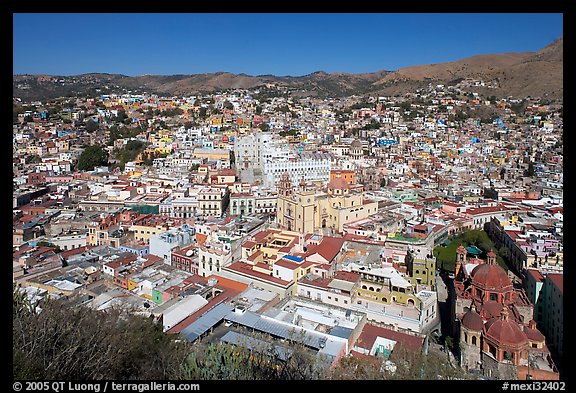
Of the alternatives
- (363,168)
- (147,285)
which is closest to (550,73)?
(363,168)

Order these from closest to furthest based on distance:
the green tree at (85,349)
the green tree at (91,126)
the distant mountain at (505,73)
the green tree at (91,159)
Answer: the green tree at (85,349)
the green tree at (91,159)
the green tree at (91,126)
the distant mountain at (505,73)

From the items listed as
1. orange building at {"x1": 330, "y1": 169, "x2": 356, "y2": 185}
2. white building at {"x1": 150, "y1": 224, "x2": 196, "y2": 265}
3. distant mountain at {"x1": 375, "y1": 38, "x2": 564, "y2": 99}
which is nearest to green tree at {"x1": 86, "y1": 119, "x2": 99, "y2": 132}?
orange building at {"x1": 330, "y1": 169, "x2": 356, "y2": 185}

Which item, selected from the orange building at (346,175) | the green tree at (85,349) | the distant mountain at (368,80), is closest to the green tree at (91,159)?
the orange building at (346,175)

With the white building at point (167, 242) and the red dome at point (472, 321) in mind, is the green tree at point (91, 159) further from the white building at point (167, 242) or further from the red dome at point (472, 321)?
the red dome at point (472, 321)

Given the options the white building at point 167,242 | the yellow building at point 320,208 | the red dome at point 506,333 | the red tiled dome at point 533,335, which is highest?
the yellow building at point 320,208

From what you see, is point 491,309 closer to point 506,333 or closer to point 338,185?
point 506,333

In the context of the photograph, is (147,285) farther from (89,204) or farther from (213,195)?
(89,204)

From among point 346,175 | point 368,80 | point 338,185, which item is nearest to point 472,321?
point 338,185
